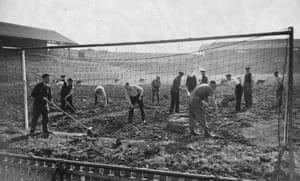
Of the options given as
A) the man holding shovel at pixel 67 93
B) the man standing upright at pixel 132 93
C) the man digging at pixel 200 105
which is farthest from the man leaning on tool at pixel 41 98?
the man digging at pixel 200 105

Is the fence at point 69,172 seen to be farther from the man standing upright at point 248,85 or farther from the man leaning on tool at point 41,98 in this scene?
the man standing upright at point 248,85

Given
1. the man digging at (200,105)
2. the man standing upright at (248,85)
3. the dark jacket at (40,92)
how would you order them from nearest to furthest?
the man digging at (200,105), the dark jacket at (40,92), the man standing upright at (248,85)

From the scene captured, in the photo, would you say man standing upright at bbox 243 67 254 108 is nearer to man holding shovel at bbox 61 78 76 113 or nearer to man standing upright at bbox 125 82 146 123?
man standing upright at bbox 125 82 146 123

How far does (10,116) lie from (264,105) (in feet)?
36.3

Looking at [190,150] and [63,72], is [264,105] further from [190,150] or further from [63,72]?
[63,72]

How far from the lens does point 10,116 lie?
9.31 meters

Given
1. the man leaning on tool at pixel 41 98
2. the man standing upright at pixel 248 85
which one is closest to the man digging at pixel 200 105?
the man standing upright at pixel 248 85

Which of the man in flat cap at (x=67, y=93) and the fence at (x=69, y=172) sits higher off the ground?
the man in flat cap at (x=67, y=93)

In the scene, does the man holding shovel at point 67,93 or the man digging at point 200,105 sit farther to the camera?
the man holding shovel at point 67,93

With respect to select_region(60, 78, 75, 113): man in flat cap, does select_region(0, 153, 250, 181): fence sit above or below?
below

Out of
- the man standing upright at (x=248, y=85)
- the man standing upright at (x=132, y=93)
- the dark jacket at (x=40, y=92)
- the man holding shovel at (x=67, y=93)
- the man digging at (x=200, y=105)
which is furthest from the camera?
the man holding shovel at (x=67, y=93)

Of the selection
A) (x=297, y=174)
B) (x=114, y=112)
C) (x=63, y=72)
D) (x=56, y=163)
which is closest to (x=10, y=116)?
(x=114, y=112)

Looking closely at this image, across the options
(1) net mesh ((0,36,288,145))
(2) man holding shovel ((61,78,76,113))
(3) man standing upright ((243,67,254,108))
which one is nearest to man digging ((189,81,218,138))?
(1) net mesh ((0,36,288,145))

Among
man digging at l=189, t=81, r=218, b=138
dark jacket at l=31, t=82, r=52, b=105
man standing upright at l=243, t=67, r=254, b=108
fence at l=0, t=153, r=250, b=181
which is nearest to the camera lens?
fence at l=0, t=153, r=250, b=181
